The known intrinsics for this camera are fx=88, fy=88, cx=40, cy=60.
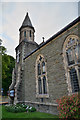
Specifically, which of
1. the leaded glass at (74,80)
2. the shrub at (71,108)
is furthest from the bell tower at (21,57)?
the shrub at (71,108)

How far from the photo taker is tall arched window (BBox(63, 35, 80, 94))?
6.60 m

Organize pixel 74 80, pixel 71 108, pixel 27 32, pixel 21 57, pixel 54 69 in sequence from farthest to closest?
pixel 27 32 → pixel 21 57 → pixel 54 69 → pixel 74 80 → pixel 71 108

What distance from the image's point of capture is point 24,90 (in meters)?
12.5

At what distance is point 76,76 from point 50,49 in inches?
151

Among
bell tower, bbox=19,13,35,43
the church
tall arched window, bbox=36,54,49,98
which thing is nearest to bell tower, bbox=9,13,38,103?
bell tower, bbox=19,13,35,43

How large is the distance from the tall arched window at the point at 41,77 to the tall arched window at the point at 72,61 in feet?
9.49

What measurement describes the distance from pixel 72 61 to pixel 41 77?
418cm

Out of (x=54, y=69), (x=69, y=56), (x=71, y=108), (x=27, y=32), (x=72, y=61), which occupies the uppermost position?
(x=27, y=32)

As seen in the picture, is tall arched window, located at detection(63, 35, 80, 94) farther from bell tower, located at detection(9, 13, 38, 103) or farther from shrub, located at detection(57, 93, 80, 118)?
bell tower, located at detection(9, 13, 38, 103)

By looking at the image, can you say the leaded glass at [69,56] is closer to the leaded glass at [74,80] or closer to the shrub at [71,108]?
the leaded glass at [74,80]

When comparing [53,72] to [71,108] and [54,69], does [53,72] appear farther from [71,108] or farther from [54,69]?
[71,108]

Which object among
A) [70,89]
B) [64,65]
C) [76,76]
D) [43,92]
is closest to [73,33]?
[64,65]

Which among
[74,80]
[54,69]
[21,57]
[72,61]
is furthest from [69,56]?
[21,57]

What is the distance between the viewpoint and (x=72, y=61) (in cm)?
715
